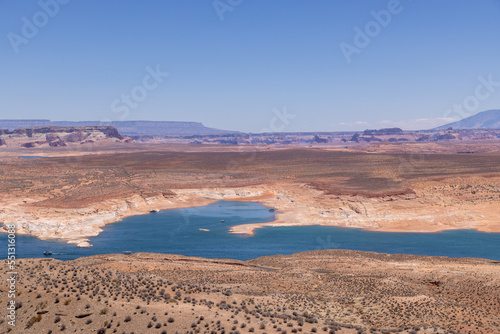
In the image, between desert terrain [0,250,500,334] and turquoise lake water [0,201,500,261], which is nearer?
desert terrain [0,250,500,334]

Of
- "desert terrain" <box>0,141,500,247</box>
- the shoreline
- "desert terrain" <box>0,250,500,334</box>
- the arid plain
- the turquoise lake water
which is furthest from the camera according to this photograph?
"desert terrain" <box>0,141,500,247</box>

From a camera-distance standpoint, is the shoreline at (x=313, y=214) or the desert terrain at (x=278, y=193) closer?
the shoreline at (x=313, y=214)

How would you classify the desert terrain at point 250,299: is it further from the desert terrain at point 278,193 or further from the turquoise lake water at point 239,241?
the desert terrain at point 278,193

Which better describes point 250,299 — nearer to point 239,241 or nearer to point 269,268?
point 269,268

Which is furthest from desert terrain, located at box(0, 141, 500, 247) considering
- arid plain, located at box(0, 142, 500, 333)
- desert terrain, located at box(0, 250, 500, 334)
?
desert terrain, located at box(0, 250, 500, 334)

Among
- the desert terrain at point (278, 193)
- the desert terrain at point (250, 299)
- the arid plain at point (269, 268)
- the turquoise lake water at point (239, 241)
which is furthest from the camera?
the desert terrain at point (278, 193)

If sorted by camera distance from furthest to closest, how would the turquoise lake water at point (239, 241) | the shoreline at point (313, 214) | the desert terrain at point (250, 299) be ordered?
the shoreline at point (313, 214) < the turquoise lake water at point (239, 241) < the desert terrain at point (250, 299)

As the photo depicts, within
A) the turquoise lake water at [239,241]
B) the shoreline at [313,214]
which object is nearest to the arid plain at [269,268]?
the shoreline at [313,214]

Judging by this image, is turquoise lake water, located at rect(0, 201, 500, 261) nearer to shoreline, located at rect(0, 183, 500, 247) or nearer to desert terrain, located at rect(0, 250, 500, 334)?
shoreline, located at rect(0, 183, 500, 247)
